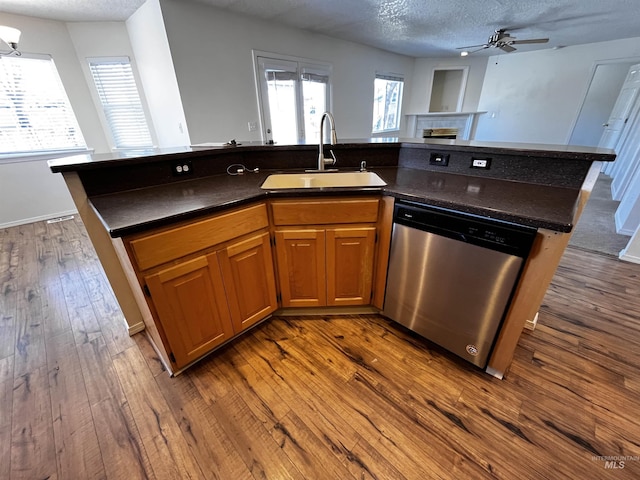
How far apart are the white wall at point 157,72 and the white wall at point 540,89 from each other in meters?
6.93

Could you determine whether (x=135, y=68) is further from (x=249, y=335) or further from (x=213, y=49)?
(x=249, y=335)

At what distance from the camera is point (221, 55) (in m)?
3.13

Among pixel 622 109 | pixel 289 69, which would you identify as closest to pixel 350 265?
pixel 289 69

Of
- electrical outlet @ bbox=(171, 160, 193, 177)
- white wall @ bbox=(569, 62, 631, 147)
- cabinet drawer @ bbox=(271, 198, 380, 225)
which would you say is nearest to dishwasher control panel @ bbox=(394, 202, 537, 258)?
cabinet drawer @ bbox=(271, 198, 380, 225)

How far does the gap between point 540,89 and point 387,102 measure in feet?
10.7

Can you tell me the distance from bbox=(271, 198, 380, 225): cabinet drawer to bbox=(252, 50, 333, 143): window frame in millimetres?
1997

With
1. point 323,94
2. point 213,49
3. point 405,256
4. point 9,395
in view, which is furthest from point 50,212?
point 405,256

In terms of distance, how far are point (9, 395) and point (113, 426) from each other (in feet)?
2.23

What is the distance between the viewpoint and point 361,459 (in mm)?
1051

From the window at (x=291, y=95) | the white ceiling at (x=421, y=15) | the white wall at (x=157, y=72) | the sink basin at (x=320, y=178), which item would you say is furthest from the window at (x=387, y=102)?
the sink basin at (x=320, y=178)

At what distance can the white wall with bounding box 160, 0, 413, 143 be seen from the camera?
282cm

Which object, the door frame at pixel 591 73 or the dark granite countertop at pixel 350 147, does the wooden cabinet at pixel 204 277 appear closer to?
the dark granite countertop at pixel 350 147

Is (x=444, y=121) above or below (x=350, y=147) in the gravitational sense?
above

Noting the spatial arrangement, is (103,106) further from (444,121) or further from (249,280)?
(444,121)
